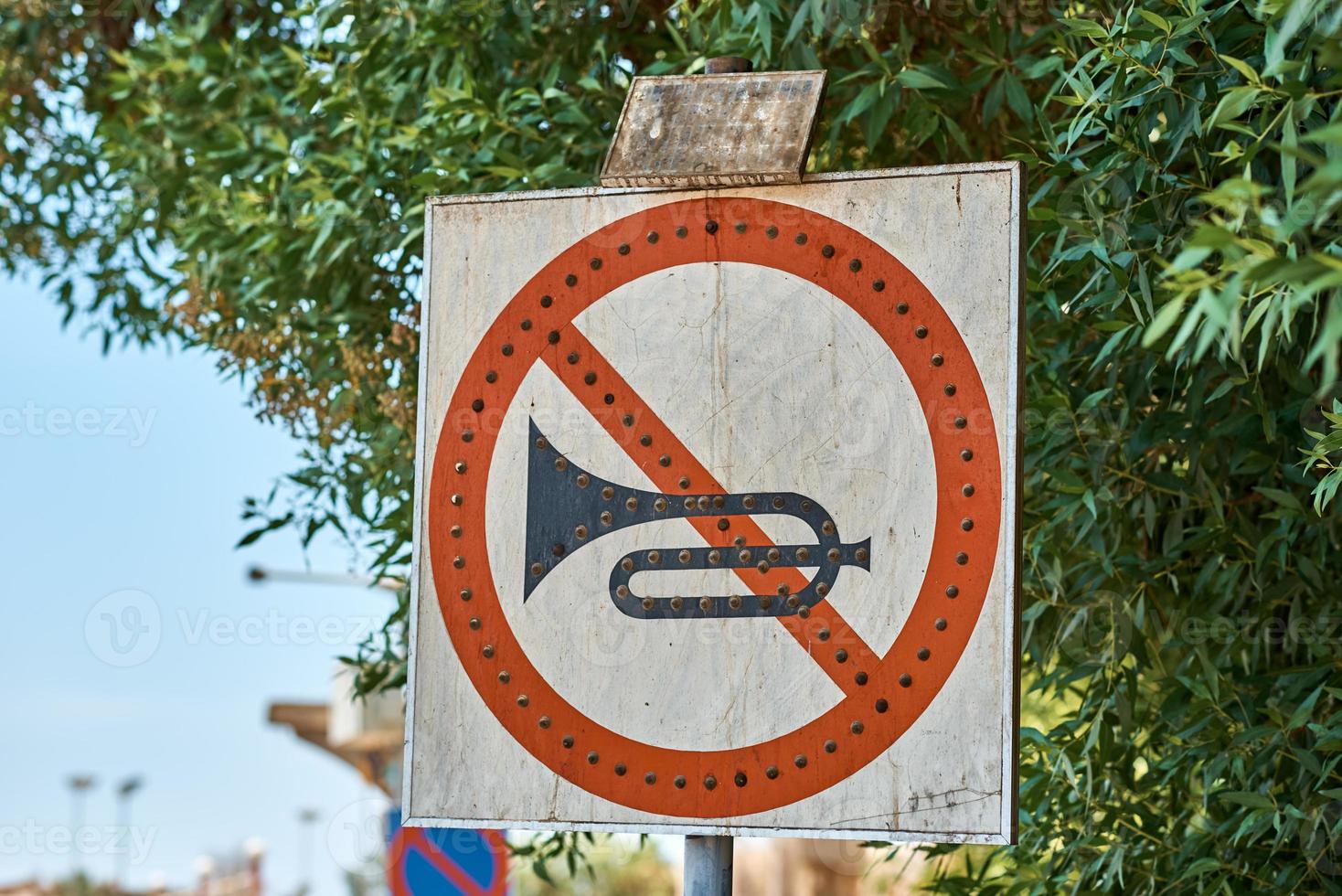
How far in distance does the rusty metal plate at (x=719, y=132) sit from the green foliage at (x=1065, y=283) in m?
0.66

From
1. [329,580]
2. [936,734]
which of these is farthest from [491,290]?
[329,580]

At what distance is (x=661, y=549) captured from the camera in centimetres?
253

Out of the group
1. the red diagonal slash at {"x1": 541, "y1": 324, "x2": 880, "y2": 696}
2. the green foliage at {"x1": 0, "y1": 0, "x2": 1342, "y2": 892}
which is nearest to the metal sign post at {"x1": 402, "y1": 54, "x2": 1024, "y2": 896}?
the red diagonal slash at {"x1": 541, "y1": 324, "x2": 880, "y2": 696}

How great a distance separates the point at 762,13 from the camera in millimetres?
3654

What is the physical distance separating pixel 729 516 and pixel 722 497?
0.03 m

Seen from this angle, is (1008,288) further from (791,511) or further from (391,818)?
(391,818)

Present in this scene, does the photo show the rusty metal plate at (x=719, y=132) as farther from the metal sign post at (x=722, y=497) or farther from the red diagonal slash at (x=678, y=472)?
the red diagonal slash at (x=678, y=472)

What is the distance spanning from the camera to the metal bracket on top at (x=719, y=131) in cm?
259

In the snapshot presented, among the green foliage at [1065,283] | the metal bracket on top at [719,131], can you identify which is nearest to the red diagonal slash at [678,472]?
the metal bracket on top at [719,131]

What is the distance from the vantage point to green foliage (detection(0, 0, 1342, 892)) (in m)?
3.21

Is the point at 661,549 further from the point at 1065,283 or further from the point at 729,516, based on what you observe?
the point at 1065,283

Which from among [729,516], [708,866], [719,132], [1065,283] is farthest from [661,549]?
[1065,283]

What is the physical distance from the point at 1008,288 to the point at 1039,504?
1572mm

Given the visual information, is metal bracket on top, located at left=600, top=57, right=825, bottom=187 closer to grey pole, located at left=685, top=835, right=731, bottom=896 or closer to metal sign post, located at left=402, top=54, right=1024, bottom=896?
metal sign post, located at left=402, top=54, right=1024, bottom=896
